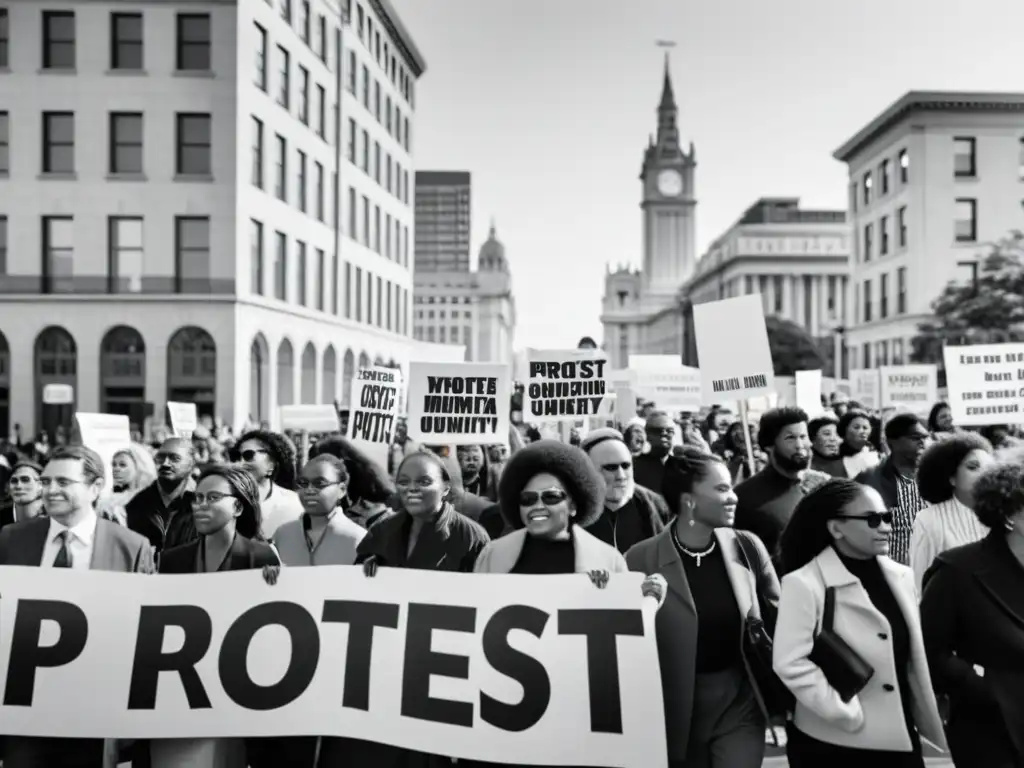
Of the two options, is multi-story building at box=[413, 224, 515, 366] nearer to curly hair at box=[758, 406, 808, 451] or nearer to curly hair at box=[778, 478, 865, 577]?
curly hair at box=[758, 406, 808, 451]

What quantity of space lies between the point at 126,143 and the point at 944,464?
36707 millimetres

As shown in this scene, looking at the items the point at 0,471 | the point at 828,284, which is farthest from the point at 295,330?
the point at 828,284

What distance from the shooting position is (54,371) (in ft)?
123

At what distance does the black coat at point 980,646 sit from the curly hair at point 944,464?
64.2 inches

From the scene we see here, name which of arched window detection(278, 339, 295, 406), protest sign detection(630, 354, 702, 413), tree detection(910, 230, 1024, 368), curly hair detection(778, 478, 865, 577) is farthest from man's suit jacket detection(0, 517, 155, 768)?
tree detection(910, 230, 1024, 368)

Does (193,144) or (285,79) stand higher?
(285,79)

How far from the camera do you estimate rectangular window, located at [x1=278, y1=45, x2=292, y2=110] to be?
4194 cm

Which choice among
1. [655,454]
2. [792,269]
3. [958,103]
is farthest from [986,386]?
[792,269]

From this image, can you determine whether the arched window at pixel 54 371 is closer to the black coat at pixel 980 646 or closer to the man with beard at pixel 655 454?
the man with beard at pixel 655 454

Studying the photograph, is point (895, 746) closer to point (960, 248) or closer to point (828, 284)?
point (960, 248)

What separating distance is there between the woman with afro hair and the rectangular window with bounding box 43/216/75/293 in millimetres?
32254

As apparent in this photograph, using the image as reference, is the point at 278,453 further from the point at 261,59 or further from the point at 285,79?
the point at 285,79

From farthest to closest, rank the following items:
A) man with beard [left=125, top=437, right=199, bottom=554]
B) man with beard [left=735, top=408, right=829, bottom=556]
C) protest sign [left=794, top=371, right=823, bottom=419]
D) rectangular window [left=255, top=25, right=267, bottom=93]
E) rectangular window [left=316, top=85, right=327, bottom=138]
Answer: rectangular window [left=316, top=85, right=327, bottom=138], rectangular window [left=255, top=25, right=267, bottom=93], protest sign [left=794, top=371, right=823, bottom=419], man with beard [left=125, top=437, right=199, bottom=554], man with beard [left=735, top=408, right=829, bottom=556]

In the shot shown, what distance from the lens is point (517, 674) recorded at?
471 centimetres
